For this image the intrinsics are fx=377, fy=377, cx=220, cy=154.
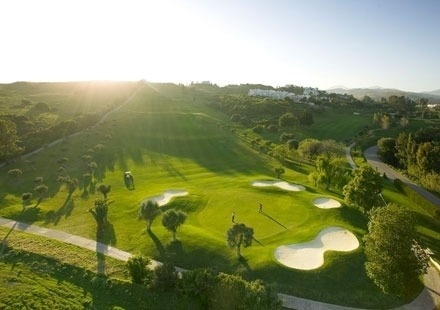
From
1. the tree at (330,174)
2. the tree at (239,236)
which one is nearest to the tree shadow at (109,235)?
the tree at (239,236)

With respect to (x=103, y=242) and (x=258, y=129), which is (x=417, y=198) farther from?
(x=258, y=129)

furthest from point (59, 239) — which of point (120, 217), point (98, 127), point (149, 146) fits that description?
point (98, 127)

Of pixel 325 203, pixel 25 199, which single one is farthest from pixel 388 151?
pixel 25 199

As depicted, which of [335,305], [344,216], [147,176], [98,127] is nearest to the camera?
[335,305]

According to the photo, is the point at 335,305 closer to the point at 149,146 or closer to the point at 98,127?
the point at 149,146

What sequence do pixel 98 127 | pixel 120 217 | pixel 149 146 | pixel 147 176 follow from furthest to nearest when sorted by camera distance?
pixel 98 127 < pixel 149 146 < pixel 147 176 < pixel 120 217

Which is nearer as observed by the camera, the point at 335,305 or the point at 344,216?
the point at 335,305
